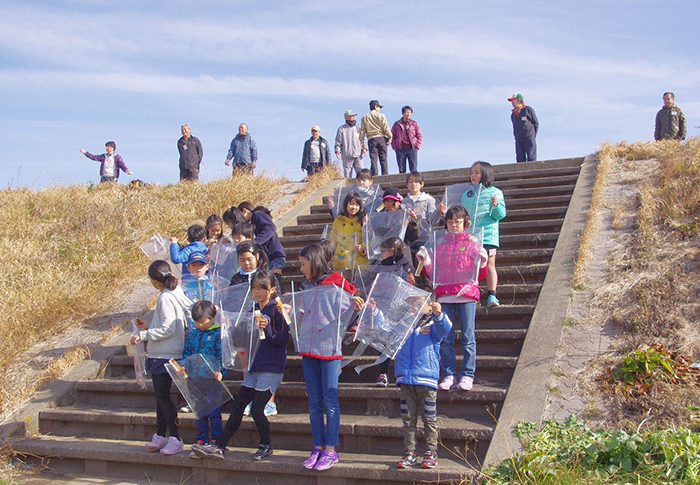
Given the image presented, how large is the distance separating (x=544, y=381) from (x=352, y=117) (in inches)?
347

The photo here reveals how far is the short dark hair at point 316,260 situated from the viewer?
5621 mm

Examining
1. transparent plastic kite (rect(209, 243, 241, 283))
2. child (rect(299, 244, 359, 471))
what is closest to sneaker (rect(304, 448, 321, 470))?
child (rect(299, 244, 359, 471))

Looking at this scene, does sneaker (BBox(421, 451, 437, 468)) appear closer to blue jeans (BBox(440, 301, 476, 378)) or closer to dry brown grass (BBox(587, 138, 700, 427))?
blue jeans (BBox(440, 301, 476, 378))

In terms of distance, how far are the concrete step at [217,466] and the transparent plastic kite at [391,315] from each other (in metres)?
0.79

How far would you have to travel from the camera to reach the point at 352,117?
44.0 ft

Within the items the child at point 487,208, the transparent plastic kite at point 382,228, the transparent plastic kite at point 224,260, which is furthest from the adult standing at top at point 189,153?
the child at point 487,208

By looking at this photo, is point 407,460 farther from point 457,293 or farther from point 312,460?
point 457,293

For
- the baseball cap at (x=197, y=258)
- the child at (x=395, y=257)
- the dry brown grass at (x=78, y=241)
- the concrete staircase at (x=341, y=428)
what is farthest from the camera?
the dry brown grass at (x=78, y=241)

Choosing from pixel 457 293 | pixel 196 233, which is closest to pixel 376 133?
pixel 196 233

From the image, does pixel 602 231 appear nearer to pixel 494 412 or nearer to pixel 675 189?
pixel 675 189

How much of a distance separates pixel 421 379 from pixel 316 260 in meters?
1.33

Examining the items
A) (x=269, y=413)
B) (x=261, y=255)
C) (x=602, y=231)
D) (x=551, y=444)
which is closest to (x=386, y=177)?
(x=602, y=231)

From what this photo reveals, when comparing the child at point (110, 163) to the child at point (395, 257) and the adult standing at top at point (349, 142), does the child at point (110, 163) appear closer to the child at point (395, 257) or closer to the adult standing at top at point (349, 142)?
the adult standing at top at point (349, 142)

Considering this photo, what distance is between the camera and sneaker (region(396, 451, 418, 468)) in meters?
4.99
